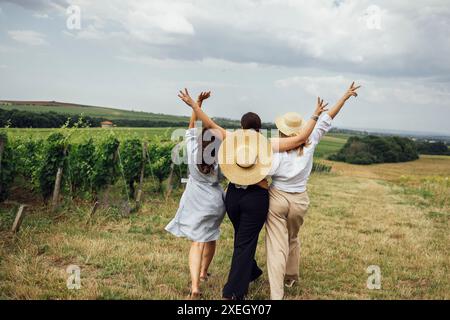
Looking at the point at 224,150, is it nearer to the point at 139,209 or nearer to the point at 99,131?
the point at 139,209

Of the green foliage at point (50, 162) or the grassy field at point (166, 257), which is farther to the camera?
the green foliage at point (50, 162)

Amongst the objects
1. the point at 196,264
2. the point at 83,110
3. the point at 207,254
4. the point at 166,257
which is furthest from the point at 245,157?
the point at 83,110

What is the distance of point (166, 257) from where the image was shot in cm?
646

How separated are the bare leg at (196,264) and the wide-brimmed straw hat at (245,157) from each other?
38.8 inches

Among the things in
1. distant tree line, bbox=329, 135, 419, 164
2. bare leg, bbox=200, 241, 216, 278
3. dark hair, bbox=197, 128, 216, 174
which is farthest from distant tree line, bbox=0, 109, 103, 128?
distant tree line, bbox=329, 135, 419, 164

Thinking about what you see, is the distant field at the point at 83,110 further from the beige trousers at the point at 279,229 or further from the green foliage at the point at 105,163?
the beige trousers at the point at 279,229

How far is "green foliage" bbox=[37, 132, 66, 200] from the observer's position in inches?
400

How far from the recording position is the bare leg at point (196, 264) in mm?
4926

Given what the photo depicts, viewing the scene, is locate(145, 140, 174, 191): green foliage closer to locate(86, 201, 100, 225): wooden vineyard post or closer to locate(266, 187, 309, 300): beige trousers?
locate(86, 201, 100, 225): wooden vineyard post

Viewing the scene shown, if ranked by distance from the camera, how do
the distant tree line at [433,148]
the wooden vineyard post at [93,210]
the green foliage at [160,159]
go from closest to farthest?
the wooden vineyard post at [93,210], the green foliage at [160,159], the distant tree line at [433,148]

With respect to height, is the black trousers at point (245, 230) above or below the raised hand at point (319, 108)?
below

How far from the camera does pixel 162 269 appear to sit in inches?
233

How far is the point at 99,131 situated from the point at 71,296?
803 centimetres

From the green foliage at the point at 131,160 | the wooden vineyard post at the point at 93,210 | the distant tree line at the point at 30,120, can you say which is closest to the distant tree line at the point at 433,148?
the green foliage at the point at 131,160
